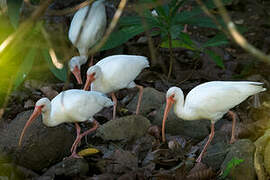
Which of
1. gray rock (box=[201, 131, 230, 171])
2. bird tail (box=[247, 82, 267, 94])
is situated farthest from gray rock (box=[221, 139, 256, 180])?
bird tail (box=[247, 82, 267, 94])

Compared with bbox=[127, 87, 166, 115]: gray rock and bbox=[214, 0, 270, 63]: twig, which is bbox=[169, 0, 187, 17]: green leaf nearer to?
bbox=[127, 87, 166, 115]: gray rock

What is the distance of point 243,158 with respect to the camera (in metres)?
4.39

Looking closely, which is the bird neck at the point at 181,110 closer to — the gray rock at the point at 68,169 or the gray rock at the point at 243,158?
the gray rock at the point at 243,158

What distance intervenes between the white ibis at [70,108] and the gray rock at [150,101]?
1004 mm

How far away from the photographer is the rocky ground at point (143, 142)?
4438mm

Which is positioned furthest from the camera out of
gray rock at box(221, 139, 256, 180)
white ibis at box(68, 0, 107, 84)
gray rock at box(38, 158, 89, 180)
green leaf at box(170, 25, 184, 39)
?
white ibis at box(68, 0, 107, 84)

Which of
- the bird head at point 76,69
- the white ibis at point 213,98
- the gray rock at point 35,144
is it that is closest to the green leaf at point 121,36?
the bird head at point 76,69

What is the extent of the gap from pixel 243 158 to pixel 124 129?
1.51 m

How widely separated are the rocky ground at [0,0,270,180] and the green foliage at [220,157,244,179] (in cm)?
3

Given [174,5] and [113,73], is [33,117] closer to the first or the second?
[113,73]

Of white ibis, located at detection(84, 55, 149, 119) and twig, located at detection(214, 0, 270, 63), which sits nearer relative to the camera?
twig, located at detection(214, 0, 270, 63)

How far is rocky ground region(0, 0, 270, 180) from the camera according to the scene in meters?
4.44

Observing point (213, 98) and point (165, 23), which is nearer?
point (213, 98)

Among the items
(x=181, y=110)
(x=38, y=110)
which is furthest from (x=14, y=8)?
(x=181, y=110)
